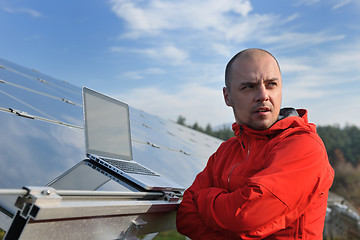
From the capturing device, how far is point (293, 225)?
193cm

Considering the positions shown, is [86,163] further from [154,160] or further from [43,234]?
[154,160]

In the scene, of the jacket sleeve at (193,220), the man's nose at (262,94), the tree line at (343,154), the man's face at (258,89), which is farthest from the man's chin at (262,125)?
the tree line at (343,154)

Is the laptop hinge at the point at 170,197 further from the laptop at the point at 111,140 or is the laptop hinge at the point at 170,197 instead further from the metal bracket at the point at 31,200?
the metal bracket at the point at 31,200

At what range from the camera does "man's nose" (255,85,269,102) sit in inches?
82.2

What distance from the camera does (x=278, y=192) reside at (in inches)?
69.9

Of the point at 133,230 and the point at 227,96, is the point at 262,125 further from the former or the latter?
the point at 133,230

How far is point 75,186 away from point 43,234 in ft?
2.37

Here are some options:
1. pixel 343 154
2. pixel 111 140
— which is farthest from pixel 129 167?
pixel 343 154

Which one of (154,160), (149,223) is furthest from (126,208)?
(154,160)

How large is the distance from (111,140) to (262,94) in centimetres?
111

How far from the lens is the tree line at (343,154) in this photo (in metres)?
37.0

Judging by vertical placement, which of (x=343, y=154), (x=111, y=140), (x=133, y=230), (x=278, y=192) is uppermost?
(x=343, y=154)

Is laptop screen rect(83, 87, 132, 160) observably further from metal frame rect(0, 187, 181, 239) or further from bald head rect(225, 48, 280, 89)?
bald head rect(225, 48, 280, 89)

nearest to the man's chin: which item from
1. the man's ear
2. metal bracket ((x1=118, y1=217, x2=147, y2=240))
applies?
the man's ear
